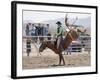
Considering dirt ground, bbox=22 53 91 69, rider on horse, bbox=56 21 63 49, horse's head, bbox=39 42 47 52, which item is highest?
rider on horse, bbox=56 21 63 49

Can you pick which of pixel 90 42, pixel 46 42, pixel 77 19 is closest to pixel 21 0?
pixel 46 42

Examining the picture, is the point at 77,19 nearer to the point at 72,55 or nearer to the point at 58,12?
the point at 58,12

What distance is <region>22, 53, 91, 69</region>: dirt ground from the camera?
67.5 inches

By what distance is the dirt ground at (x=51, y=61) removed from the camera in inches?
67.5

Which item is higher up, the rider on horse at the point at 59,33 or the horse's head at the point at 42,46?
the rider on horse at the point at 59,33

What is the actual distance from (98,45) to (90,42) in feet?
0.30

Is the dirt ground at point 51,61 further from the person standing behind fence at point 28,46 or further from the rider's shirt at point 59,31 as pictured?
the rider's shirt at point 59,31

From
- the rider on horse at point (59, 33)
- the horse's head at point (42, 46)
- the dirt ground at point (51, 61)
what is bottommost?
the dirt ground at point (51, 61)

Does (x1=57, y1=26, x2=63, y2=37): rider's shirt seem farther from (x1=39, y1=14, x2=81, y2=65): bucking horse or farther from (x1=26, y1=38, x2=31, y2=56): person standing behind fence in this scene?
(x1=26, y1=38, x2=31, y2=56): person standing behind fence

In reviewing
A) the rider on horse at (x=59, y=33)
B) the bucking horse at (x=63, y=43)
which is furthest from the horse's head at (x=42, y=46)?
the rider on horse at (x=59, y=33)

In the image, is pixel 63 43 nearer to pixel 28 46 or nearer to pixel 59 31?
pixel 59 31

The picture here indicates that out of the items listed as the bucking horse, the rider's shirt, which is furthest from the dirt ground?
the rider's shirt

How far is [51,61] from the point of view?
1.79m

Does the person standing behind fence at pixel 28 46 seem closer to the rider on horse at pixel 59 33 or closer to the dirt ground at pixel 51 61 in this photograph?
the dirt ground at pixel 51 61
